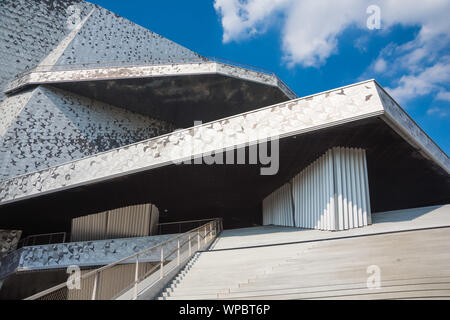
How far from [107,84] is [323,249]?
1246 centimetres

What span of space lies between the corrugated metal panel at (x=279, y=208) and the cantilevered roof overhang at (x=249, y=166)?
1.27 feet

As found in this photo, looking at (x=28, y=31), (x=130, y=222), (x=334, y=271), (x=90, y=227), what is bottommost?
(x=334, y=271)

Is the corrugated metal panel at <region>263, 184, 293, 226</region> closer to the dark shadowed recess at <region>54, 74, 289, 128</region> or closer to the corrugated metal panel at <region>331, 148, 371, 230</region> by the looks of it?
the corrugated metal panel at <region>331, 148, 371, 230</region>

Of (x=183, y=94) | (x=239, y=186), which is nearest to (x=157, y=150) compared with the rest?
(x=239, y=186)

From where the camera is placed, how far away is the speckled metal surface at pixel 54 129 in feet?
47.8

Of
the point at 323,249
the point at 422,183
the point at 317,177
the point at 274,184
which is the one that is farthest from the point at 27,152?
the point at 422,183

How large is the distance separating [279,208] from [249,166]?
3785mm

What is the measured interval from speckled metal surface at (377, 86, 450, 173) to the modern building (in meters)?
0.06

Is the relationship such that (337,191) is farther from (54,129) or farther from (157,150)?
(54,129)

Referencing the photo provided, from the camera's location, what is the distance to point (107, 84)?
15.4 meters

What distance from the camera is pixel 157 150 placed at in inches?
413

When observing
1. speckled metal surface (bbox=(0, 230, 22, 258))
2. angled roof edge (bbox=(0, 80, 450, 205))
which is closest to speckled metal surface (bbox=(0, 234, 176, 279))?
speckled metal surface (bbox=(0, 230, 22, 258))

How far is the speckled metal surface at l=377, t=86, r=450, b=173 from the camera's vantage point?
832 cm

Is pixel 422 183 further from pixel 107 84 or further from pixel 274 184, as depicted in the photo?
pixel 107 84
